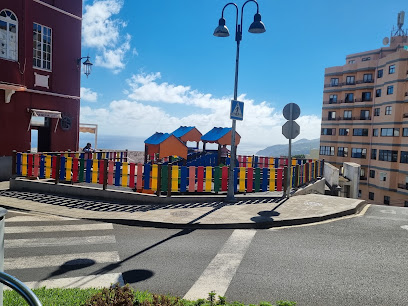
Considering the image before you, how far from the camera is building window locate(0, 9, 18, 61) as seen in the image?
15.7m

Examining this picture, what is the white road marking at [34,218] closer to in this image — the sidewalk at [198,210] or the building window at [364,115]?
the sidewalk at [198,210]

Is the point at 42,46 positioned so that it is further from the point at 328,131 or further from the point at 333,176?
the point at 328,131

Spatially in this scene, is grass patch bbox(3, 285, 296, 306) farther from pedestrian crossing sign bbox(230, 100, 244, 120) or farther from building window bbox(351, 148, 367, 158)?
building window bbox(351, 148, 367, 158)

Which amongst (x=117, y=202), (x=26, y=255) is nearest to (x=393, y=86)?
(x=117, y=202)

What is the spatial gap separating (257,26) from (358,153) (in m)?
46.3

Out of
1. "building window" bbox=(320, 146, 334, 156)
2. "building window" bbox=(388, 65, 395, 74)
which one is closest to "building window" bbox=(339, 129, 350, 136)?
"building window" bbox=(320, 146, 334, 156)

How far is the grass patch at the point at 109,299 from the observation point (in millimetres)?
3309

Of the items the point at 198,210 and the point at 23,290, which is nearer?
the point at 23,290

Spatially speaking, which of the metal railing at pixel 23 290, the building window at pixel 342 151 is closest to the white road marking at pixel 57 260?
the metal railing at pixel 23 290

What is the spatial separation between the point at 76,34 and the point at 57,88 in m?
3.92

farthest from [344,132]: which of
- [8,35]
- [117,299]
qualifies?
[117,299]

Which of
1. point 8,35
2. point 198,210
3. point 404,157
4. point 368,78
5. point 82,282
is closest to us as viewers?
point 82,282

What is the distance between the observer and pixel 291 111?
11.7 meters

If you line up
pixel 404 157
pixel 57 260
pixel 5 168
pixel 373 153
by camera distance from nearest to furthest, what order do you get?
pixel 57 260 < pixel 5 168 < pixel 404 157 < pixel 373 153
